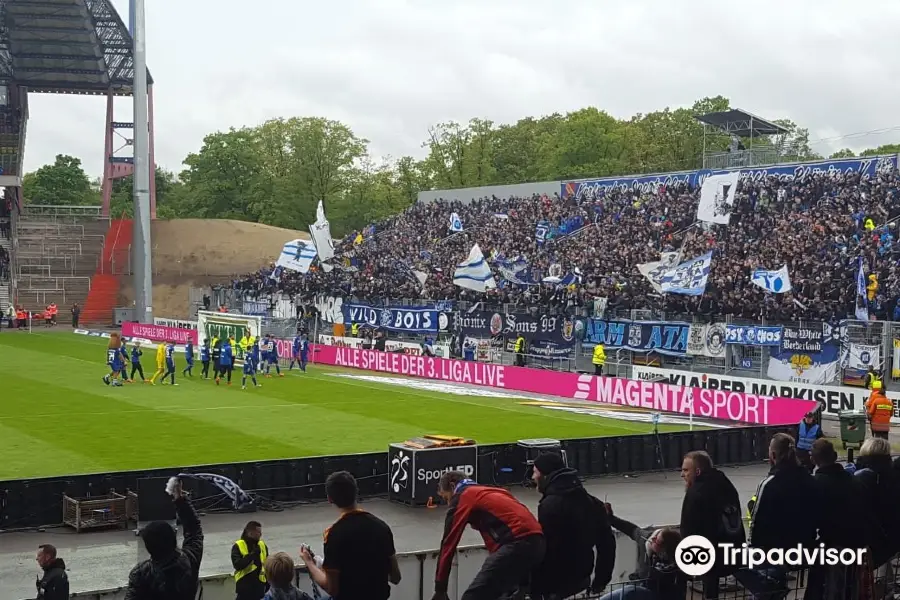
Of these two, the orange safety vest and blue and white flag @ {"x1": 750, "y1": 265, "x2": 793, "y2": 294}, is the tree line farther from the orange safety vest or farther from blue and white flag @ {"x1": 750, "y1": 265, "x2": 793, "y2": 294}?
the orange safety vest

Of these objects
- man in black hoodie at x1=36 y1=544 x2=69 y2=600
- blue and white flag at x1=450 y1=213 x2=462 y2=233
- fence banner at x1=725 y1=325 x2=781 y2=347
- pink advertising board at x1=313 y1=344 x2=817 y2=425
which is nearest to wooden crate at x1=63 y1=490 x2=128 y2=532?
man in black hoodie at x1=36 y1=544 x2=69 y2=600

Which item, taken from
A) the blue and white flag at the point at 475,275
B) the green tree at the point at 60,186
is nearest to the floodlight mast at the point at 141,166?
the blue and white flag at the point at 475,275

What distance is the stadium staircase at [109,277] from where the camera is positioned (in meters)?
77.2

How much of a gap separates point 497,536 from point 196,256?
79948 millimetres

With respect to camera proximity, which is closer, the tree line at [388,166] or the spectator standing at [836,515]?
the spectator standing at [836,515]

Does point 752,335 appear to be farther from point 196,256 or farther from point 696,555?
point 196,256

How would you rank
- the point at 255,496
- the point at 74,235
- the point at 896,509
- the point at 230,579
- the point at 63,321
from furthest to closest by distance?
1. the point at 74,235
2. the point at 63,321
3. the point at 255,496
4. the point at 230,579
5. the point at 896,509

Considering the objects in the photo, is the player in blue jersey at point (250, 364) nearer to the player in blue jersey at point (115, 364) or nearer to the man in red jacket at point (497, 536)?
the player in blue jersey at point (115, 364)

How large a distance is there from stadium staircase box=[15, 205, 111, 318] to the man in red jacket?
75022 millimetres

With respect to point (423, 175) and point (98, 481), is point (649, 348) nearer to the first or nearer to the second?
point (98, 481)

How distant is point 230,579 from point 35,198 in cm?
13089

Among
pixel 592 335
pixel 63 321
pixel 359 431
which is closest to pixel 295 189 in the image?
pixel 63 321

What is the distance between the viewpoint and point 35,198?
132 metres

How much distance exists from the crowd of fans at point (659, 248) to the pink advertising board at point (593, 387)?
690 centimetres
